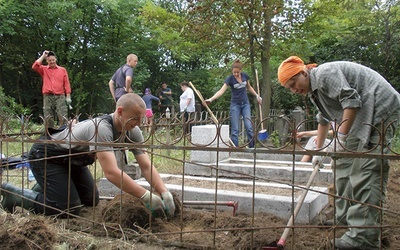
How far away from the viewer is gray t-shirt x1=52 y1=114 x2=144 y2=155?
3.05 meters

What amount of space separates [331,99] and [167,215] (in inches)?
66.2

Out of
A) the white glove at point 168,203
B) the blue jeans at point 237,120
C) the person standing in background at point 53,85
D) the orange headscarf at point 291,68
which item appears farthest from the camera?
the person standing in background at point 53,85

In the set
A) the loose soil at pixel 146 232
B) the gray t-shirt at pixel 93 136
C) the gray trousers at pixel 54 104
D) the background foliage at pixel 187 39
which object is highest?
the background foliage at pixel 187 39

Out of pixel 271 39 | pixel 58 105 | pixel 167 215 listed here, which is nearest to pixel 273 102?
pixel 271 39

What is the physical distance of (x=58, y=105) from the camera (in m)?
7.86

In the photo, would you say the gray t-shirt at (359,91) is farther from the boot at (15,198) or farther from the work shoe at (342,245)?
the boot at (15,198)

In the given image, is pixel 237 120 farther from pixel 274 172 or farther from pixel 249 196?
pixel 249 196

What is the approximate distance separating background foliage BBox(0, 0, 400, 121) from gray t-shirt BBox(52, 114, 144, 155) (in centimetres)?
610

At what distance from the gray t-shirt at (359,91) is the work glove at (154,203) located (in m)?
1.54

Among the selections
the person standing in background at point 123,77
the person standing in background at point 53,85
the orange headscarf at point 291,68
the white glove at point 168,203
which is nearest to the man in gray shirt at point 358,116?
the orange headscarf at point 291,68

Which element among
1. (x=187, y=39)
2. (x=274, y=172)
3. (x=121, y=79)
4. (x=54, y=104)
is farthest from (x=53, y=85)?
(x=274, y=172)

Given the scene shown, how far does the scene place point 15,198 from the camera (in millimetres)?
3557

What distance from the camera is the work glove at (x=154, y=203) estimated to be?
3.18 meters

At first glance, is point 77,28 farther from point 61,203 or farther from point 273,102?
point 61,203
